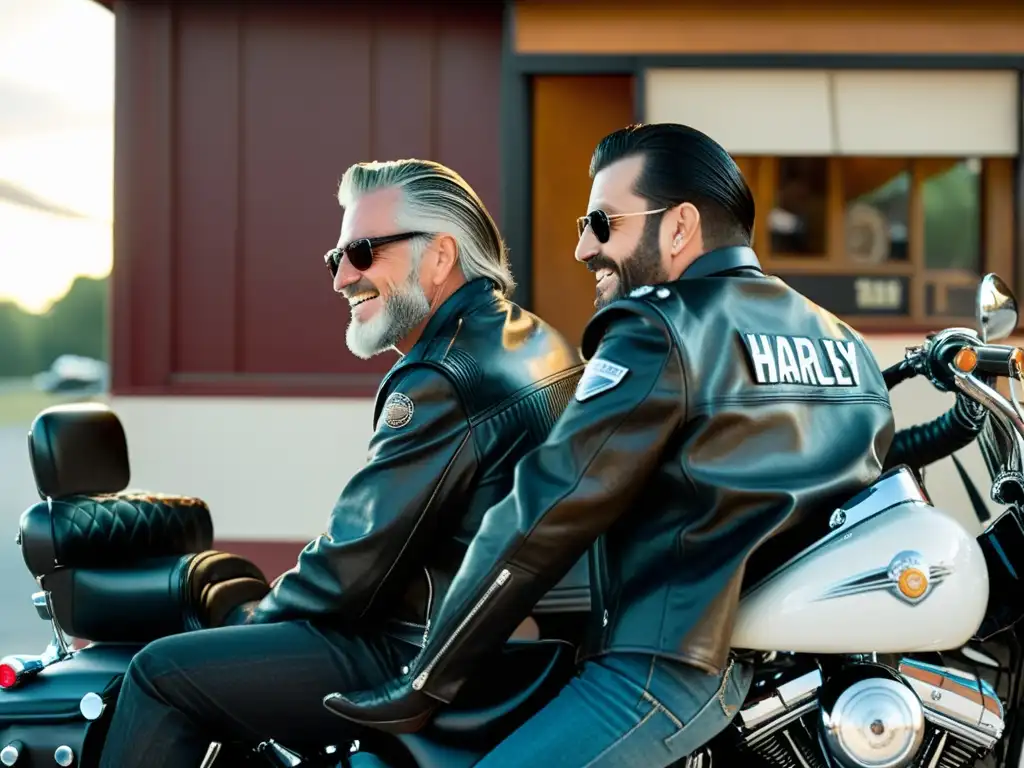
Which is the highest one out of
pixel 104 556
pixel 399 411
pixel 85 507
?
pixel 399 411

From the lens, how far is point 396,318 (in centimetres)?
248

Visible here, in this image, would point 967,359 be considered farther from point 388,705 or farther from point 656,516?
point 388,705

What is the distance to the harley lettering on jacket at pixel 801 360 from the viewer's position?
1.79 metres

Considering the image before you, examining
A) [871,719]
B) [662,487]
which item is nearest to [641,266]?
[662,487]

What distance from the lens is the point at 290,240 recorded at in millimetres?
7016

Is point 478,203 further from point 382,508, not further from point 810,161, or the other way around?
point 810,161

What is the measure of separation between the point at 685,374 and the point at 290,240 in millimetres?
5540

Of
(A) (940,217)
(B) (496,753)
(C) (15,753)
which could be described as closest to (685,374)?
(B) (496,753)

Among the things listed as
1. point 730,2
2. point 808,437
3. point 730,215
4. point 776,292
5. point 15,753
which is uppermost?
point 730,2

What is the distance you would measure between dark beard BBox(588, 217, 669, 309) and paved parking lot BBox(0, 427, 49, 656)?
3.67 metres

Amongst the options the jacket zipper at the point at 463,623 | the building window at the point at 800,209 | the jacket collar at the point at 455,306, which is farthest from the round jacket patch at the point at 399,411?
the building window at the point at 800,209

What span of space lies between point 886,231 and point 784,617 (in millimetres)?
5574

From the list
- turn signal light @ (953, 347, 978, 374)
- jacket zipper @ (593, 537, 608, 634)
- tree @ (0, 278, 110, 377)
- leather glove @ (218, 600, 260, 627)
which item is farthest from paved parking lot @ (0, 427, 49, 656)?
tree @ (0, 278, 110, 377)

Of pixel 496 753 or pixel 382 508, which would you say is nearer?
pixel 496 753
